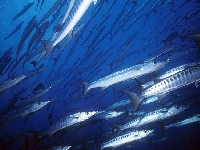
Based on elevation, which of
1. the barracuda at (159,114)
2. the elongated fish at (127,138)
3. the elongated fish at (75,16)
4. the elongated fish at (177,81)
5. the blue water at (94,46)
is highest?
the blue water at (94,46)

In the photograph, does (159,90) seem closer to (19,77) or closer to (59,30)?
(59,30)

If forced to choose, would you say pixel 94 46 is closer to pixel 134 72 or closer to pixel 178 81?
pixel 134 72

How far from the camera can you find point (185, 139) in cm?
4734

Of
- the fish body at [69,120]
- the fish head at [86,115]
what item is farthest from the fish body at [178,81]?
the fish body at [69,120]

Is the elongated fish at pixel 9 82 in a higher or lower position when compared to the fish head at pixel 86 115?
higher

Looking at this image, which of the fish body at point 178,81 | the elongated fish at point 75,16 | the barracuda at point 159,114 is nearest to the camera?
the elongated fish at point 75,16

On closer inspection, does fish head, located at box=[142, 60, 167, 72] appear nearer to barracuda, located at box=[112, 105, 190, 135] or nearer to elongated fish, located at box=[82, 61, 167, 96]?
elongated fish, located at box=[82, 61, 167, 96]

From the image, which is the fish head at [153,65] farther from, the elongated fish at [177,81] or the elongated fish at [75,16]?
the elongated fish at [75,16]

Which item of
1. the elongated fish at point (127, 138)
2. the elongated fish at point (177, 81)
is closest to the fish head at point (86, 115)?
the elongated fish at point (177, 81)

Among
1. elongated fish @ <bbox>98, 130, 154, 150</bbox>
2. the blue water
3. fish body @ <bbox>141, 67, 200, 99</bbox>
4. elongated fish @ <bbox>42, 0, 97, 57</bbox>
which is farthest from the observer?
the blue water

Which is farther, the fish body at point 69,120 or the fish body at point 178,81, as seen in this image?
the fish body at point 69,120

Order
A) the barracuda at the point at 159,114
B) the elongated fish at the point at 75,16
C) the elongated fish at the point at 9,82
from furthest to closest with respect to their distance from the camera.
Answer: the barracuda at the point at 159,114 → the elongated fish at the point at 9,82 → the elongated fish at the point at 75,16

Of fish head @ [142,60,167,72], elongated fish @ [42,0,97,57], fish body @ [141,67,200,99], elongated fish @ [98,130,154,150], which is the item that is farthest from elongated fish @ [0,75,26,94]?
elongated fish @ [98,130,154,150]

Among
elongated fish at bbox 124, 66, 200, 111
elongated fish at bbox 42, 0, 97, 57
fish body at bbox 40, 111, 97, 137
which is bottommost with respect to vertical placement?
fish body at bbox 40, 111, 97, 137
